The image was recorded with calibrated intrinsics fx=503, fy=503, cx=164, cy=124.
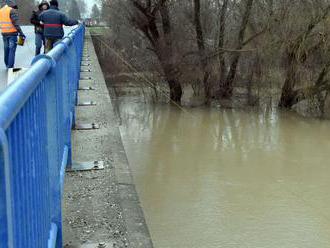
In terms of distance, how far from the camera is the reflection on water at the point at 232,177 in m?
11.0

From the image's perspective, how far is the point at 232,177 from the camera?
48.7 ft

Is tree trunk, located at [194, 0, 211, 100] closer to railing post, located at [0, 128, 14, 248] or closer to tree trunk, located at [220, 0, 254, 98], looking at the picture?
tree trunk, located at [220, 0, 254, 98]

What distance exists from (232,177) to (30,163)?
1315cm

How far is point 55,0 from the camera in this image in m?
11.2

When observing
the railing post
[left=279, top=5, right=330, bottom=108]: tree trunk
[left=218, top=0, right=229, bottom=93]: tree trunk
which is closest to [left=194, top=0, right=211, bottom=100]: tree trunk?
[left=218, top=0, right=229, bottom=93]: tree trunk

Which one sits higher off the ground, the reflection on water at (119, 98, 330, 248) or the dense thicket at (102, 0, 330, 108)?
the dense thicket at (102, 0, 330, 108)

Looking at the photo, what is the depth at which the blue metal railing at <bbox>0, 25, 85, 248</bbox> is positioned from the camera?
4.56 feet

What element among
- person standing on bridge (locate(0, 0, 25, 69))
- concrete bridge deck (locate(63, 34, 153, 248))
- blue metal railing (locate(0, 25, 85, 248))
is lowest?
concrete bridge deck (locate(63, 34, 153, 248))

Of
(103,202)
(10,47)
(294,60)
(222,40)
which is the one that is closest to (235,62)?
(222,40)

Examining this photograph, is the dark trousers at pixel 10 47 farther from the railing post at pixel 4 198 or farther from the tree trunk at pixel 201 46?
the tree trunk at pixel 201 46

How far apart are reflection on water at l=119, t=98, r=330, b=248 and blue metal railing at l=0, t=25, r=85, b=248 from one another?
787 cm

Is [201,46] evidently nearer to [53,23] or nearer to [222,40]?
[222,40]

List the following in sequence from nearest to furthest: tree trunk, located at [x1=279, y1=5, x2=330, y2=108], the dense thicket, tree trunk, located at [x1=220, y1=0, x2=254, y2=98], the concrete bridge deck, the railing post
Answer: the railing post
the concrete bridge deck
tree trunk, located at [x1=279, y1=5, x2=330, y2=108]
the dense thicket
tree trunk, located at [x1=220, y1=0, x2=254, y2=98]

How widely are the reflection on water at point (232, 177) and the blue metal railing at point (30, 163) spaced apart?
7.87 m
